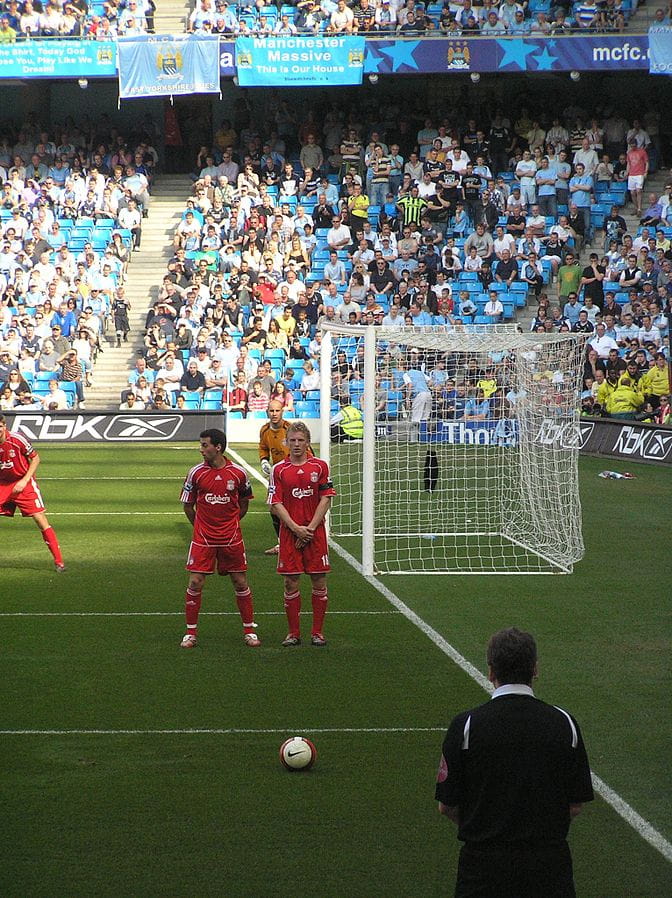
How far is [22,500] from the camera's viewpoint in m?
12.9

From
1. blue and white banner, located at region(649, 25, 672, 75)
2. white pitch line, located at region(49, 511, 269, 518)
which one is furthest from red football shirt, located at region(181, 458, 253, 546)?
blue and white banner, located at region(649, 25, 672, 75)

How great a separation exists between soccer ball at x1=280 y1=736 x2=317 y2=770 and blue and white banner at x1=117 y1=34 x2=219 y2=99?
88.2 feet

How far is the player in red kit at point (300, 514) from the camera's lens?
9.66m

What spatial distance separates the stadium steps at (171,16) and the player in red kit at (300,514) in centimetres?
2729

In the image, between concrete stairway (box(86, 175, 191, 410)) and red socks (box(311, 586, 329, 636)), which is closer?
red socks (box(311, 586, 329, 636))

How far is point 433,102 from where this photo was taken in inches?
1374

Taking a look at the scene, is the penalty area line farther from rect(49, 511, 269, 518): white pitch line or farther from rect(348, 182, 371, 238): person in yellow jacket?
rect(348, 182, 371, 238): person in yellow jacket

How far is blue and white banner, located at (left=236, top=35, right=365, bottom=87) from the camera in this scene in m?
31.5

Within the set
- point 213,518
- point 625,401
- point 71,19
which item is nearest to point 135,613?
point 213,518

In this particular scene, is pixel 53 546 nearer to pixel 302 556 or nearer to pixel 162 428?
pixel 302 556

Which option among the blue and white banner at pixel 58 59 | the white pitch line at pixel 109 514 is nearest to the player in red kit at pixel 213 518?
the white pitch line at pixel 109 514

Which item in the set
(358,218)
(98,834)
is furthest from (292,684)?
(358,218)

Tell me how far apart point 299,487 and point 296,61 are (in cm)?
2419

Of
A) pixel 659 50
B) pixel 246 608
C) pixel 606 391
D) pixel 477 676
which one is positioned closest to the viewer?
pixel 477 676
